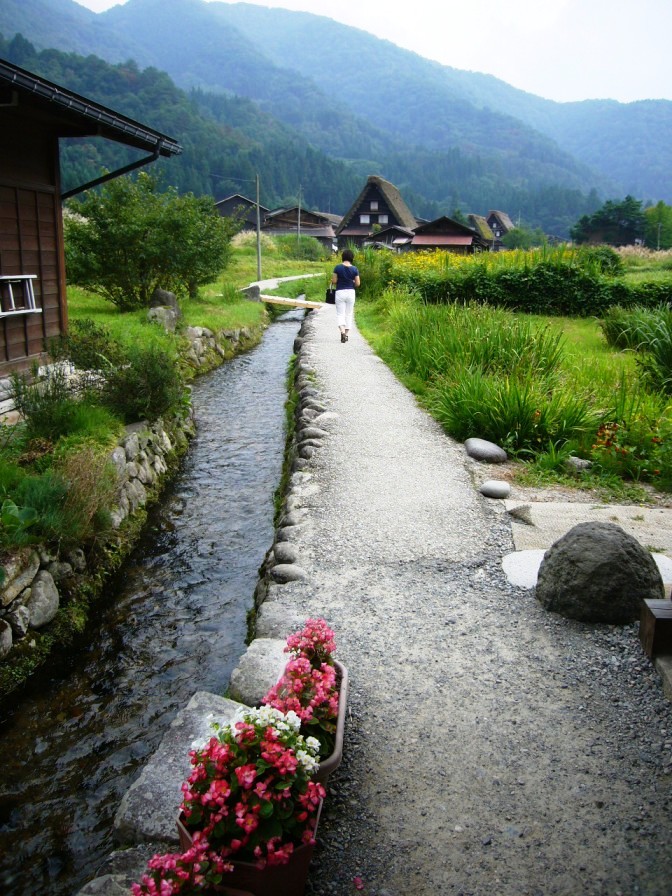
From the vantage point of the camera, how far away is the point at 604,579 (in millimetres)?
3857

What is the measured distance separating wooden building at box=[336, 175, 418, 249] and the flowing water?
47887 mm

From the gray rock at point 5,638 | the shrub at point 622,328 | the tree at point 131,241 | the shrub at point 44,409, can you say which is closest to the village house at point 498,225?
the tree at point 131,241

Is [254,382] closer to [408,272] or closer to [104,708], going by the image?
[408,272]

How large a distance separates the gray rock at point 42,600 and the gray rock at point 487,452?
4.18m

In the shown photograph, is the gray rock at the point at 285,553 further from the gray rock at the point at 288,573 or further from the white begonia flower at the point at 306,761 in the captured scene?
the white begonia flower at the point at 306,761

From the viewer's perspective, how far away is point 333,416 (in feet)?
28.5

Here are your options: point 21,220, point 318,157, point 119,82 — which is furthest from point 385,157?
point 21,220

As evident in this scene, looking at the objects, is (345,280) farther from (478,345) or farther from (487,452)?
(487,452)

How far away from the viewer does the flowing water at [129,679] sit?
10.6ft

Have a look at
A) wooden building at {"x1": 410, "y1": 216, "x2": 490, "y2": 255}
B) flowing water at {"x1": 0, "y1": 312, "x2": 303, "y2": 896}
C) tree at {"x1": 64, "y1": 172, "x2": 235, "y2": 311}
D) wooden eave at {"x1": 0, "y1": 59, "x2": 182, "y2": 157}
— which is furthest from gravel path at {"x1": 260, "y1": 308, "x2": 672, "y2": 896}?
wooden building at {"x1": 410, "y1": 216, "x2": 490, "y2": 255}

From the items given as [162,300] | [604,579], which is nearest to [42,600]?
[604,579]

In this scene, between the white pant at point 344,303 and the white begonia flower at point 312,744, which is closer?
the white begonia flower at point 312,744

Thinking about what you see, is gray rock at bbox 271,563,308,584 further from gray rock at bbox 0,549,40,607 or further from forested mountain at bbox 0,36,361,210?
forested mountain at bbox 0,36,361,210

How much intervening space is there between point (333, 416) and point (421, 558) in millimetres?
4133
